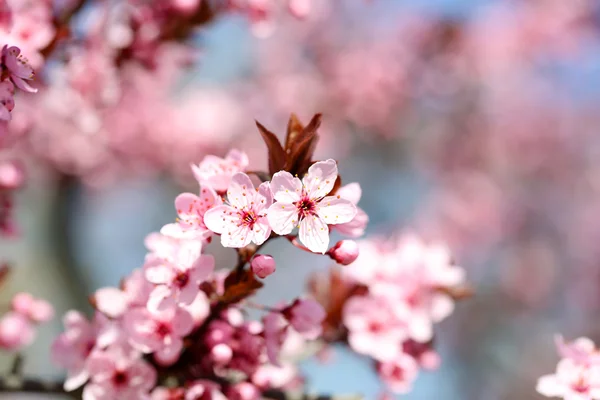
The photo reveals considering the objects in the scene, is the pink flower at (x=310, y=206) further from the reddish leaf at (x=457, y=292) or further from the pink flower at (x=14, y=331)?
the pink flower at (x=14, y=331)

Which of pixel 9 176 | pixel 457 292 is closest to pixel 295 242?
pixel 457 292

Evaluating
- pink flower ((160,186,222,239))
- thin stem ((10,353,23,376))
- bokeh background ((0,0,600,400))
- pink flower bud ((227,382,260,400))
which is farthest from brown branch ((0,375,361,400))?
bokeh background ((0,0,600,400))

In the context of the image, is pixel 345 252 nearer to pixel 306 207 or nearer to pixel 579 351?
pixel 306 207

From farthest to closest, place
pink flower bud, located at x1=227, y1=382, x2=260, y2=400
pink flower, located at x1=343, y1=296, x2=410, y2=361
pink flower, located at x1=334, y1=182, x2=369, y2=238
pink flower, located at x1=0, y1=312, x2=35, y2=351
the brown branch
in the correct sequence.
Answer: pink flower, located at x1=0, y1=312, x2=35, y2=351 → pink flower, located at x1=343, y1=296, x2=410, y2=361 → the brown branch → pink flower bud, located at x1=227, y1=382, x2=260, y2=400 → pink flower, located at x1=334, y1=182, x2=369, y2=238

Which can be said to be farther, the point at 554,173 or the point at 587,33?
the point at 554,173

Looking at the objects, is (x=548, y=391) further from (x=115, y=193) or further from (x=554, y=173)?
(x=115, y=193)

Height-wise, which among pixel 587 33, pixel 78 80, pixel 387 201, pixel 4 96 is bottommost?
pixel 4 96

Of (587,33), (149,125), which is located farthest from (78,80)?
(587,33)

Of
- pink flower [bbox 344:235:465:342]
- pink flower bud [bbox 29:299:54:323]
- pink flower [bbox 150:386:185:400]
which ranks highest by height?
pink flower [bbox 344:235:465:342]

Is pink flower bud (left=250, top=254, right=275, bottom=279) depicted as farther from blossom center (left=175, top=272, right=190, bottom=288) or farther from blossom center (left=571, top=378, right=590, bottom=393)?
blossom center (left=571, top=378, right=590, bottom=393)
